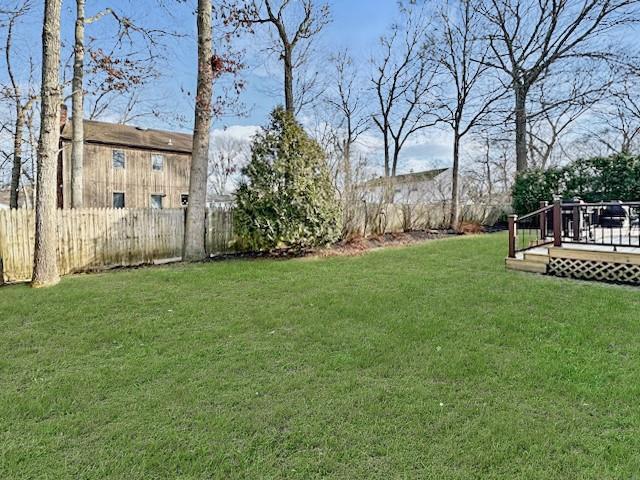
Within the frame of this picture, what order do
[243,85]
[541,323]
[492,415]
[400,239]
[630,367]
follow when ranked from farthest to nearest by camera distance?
[400,239]
[243,85]
[541,323]
[630,367]
[492,415]

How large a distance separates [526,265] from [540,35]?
1497 centimetres

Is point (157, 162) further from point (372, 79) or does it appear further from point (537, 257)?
point (537, 257)

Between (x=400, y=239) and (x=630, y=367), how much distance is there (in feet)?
33.8

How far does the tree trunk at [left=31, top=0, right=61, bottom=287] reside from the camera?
21.6 ft

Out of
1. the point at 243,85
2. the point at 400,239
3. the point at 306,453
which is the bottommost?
the point at 306,453

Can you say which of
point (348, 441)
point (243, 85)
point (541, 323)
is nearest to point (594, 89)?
point (243, 85)

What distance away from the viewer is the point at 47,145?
6633 mm

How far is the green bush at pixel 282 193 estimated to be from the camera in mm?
9281

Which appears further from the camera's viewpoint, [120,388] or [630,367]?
[630,367]

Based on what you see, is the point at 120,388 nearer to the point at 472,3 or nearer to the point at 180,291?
the point at 180,291

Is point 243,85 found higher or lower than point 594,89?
lower

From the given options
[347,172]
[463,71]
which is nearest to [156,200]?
[347,172]

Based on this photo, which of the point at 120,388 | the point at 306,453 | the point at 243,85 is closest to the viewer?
the point at 306,453

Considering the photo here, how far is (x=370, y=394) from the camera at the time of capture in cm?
280
